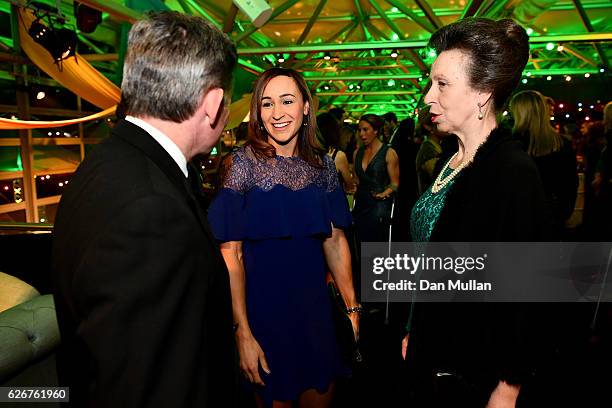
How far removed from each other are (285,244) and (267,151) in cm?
40

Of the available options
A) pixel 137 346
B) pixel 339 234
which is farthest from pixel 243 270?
pixel 137 346

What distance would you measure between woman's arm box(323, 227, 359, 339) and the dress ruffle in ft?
0.46

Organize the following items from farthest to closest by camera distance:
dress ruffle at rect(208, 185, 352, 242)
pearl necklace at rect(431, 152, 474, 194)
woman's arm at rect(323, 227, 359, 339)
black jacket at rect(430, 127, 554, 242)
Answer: woman's arm at rect(323, 227, 359, 339) → dress ruffle at rect(208, 185, 352, 242) → pearl necklace at rect(431, 152, 474, 194) → black jacket at rect(430, 127, 554, 242)

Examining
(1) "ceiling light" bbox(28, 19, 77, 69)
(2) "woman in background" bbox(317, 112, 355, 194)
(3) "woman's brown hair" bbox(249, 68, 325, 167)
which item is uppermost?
(1) "ceiling light" bbox(28, 19, 77, 69)

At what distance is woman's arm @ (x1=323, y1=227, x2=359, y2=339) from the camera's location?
6.66ft

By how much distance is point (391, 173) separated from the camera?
4430mm

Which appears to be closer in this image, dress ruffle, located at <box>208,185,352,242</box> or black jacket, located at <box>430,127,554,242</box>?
black jacket, located at <box>430,127,554,242</box>

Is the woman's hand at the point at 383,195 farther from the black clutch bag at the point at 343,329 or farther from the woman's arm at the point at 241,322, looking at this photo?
the woman's arm at the point at 241,322

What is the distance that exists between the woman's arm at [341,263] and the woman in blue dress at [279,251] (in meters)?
0.10

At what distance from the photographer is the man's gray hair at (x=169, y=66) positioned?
3.14ft

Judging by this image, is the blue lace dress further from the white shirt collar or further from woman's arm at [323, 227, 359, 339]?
the white shirt collar

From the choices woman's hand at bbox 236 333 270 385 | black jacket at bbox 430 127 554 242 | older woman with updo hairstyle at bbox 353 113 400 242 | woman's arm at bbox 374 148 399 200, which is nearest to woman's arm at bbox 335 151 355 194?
older woman with updo hairstyle at bbox 353 113 400 242

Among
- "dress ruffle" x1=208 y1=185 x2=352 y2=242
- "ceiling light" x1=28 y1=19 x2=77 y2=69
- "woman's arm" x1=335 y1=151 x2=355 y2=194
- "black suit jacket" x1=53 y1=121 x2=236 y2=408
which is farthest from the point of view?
"ceiling light" x1=28 y1=19 x2=77 y2=69

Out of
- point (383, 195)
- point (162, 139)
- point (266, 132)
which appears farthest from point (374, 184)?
point (162, 139)
